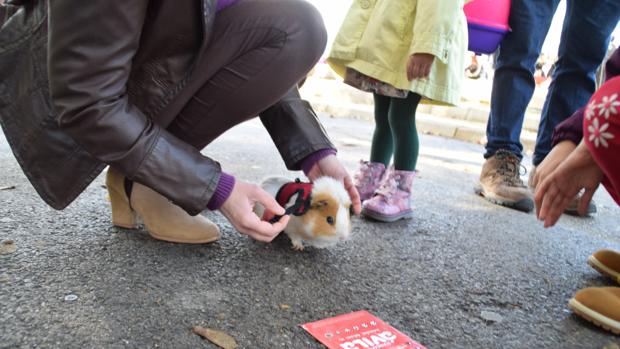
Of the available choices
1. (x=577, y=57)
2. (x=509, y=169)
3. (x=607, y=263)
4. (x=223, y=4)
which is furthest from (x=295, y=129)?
(x=577, y=57)

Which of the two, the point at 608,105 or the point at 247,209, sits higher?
the point at 608,105

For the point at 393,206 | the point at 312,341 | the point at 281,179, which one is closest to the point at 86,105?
the point at 312,341

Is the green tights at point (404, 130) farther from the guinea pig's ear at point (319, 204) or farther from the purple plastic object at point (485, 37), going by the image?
the guinea pig's ear at point (319, 204)

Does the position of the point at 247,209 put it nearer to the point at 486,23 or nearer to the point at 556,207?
the point at 556,207

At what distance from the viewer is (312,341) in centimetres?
95

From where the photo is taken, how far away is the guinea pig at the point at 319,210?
133 centimetres

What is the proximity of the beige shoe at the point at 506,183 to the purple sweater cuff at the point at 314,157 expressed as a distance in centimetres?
124

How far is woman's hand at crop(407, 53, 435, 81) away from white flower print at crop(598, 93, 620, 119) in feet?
2.32

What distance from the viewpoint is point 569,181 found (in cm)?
115

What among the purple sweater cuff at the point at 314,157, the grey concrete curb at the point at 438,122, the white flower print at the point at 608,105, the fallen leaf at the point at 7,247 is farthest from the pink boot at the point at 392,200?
the grey concrete curb at the point at 438,122

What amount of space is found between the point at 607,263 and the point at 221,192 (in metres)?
1.19

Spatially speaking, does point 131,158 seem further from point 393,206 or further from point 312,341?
point 393,206

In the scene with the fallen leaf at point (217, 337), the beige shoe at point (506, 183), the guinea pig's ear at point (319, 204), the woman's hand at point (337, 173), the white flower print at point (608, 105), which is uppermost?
the white flower print at point (608, 105)

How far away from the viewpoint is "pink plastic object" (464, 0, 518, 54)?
2.11m
